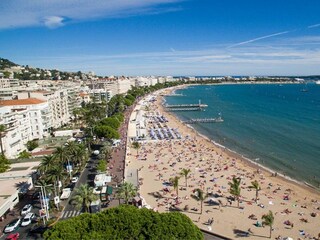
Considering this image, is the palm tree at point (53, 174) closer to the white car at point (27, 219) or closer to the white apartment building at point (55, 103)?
the white car at point (27, 219)

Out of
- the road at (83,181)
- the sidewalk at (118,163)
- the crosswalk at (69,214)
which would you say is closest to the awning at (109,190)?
the sidewalk at (118,163)

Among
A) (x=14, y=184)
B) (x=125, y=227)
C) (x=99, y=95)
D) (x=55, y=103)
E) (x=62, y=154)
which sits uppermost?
(x=55, y=103)

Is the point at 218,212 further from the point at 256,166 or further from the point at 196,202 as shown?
the point at 256,166

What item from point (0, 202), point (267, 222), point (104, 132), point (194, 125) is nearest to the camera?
point (267, 222)

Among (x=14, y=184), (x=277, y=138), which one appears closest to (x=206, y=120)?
(x=277, y=138)

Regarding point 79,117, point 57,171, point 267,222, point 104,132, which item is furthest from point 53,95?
point 267,222

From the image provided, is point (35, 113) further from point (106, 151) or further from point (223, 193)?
point (223, 193)
